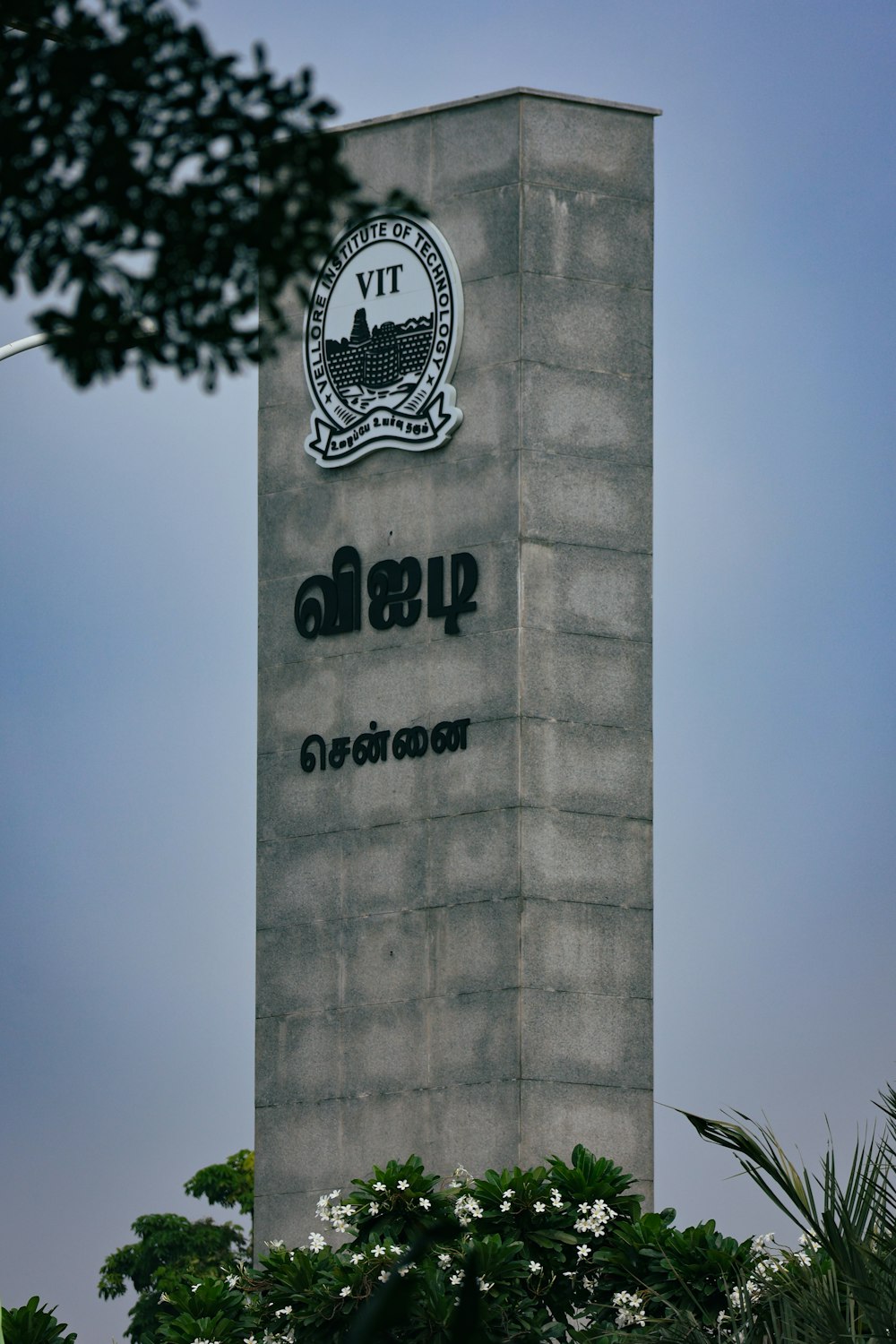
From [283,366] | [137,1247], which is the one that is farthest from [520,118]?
[137,1247]

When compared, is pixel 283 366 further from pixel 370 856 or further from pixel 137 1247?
pixel 137 1247

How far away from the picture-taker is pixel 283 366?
85.5 feet

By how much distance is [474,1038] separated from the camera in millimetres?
23281

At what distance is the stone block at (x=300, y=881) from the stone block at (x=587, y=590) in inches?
118

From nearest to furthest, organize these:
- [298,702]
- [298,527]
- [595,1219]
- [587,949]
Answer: [595,1219] < [587,949] < [298,702] < [298,527]

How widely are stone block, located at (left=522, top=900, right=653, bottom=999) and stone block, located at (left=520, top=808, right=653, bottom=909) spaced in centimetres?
11

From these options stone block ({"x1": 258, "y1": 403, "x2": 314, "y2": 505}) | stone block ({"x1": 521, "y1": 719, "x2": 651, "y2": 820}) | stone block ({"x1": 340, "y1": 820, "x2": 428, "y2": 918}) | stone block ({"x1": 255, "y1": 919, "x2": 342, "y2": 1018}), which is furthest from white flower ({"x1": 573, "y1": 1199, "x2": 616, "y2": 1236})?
stone block ({"x1": 258, "y1": 403, "x2": 314, "y2": 505})

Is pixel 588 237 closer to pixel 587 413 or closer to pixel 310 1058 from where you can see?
pixel 587 413

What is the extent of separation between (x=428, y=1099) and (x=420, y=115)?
9429 millimetres

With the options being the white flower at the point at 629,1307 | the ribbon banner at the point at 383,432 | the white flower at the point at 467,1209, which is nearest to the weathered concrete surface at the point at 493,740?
the ribbon banner at the point at 383,432

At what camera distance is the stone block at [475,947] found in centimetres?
2319

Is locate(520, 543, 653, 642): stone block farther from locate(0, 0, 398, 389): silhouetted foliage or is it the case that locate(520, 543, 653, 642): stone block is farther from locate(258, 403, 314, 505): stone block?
locate(0, 0, 398, 389): silhouetted foliage

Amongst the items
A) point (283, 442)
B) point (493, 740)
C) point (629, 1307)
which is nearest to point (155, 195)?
point (629, 1307)

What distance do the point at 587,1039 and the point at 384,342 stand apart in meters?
6.98
